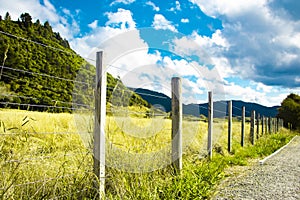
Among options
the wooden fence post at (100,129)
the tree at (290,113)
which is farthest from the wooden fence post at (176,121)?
the tree at (290,113)

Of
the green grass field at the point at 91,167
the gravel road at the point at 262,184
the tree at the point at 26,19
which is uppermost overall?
the tree at the point at 26,19

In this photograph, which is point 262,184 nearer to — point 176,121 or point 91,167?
point 176,121

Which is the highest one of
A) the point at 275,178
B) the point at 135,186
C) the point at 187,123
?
the point at 187,123

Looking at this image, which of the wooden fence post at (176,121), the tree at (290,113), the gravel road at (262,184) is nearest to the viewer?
the gravel road at (262,184)

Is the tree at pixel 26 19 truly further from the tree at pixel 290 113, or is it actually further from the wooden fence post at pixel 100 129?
the wooden fence post at pixel 100 129

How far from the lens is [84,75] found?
4.14 m

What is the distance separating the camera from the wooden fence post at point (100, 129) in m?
3.40

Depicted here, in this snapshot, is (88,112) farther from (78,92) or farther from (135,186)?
(135,186)

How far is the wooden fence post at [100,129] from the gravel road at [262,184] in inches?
65.7

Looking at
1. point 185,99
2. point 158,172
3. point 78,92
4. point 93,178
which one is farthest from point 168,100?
point 93,178

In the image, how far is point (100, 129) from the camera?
11.2 feet

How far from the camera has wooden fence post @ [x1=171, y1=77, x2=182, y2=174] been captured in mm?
4793

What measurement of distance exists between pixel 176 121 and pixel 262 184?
5.69 ft

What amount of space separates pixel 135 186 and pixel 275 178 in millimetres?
→ 3228
